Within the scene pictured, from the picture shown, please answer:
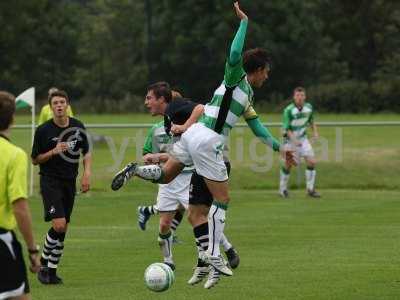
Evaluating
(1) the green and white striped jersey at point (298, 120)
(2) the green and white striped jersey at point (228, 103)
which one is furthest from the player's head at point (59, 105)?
(1) the green and white striped jersey at point (298, 120)

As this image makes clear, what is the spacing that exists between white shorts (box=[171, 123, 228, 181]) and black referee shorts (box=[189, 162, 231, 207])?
54cm

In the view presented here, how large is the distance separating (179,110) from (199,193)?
1179 millimetres

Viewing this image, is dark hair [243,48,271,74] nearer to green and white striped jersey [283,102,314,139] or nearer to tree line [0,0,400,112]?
green and white striped jersey [283,102,314,139]

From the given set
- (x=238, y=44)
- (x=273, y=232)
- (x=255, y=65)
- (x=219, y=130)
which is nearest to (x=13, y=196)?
(x=238, y=44)

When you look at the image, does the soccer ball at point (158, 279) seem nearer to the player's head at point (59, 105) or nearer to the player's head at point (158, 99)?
the player's head at point (158, 99)

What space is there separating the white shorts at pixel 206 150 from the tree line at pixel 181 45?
55.5 m

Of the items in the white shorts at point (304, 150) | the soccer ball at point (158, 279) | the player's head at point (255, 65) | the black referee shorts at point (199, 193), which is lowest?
the white shorts at point (304, 150)

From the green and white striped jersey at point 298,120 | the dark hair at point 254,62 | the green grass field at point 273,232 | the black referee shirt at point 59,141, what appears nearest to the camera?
the dark hair at point 254,62

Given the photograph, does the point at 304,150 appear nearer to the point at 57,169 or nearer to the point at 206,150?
the point at 57,169

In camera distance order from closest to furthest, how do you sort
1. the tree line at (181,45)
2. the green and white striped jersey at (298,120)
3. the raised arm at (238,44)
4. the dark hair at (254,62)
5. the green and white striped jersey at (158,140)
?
the raised arm at (238,44)
the dark hair at (254,62)
the green and white striped jersey at (158,140)
the green and white striped jersey at (298,120)
the tree line at (181,45)

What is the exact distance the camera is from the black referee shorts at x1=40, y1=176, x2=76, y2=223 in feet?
41.6

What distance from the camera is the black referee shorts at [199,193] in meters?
11.9

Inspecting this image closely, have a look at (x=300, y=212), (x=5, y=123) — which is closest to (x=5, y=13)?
(x=300, y=212)

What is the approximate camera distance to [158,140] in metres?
14.6
